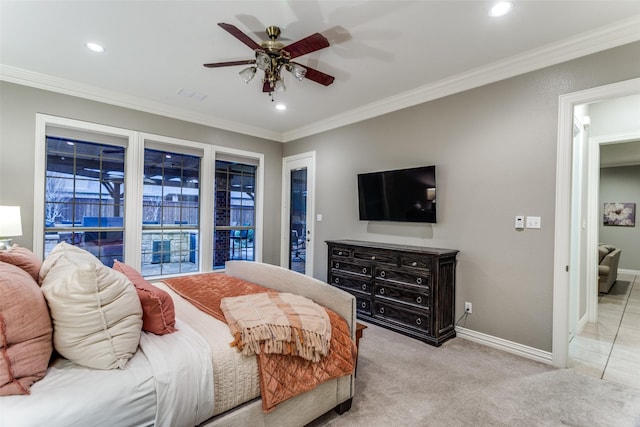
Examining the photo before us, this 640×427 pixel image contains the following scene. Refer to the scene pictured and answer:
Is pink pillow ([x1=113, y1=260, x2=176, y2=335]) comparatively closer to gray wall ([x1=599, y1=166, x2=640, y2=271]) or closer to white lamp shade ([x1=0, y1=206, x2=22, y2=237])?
white lamp shade ([x1=0, y1=206, x2=22, y2=237])

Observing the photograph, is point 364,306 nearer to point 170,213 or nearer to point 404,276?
point 404,276

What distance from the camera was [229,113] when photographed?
4.41 meters

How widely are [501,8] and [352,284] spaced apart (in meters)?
2.97

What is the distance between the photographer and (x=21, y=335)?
1.13 metres

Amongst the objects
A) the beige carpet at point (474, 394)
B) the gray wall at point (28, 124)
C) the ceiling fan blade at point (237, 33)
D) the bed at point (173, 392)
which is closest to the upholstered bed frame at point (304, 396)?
the bed at point (173, 392)

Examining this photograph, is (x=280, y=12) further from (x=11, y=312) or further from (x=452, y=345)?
(x=452, y=345)

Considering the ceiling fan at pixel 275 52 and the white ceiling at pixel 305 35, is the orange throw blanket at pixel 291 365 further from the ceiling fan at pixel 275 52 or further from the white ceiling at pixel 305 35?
the white ceiling at pixel 305 35

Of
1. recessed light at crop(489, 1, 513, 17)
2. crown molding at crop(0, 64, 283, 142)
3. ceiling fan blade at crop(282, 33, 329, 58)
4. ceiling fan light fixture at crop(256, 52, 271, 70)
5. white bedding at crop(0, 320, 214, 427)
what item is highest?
recessed light at crop(489, 1, 513, 17)

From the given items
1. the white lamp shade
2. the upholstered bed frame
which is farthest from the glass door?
the white lamp shade

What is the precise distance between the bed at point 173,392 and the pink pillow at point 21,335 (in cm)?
5

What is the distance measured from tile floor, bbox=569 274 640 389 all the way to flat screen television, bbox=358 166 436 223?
5.87 ft

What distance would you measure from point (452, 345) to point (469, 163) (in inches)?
73.0

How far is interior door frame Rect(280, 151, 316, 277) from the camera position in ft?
16.3

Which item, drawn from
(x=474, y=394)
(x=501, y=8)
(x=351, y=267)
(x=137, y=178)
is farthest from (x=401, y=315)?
(x=137, y=178)
